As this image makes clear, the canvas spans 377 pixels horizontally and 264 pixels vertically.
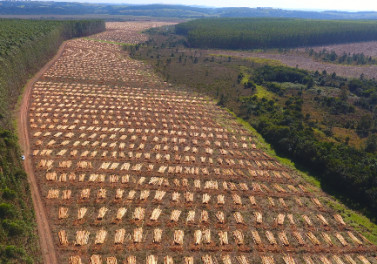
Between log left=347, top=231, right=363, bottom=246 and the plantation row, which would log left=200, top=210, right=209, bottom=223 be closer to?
the plantation row

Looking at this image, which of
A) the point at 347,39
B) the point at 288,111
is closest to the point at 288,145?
the point at 288,111

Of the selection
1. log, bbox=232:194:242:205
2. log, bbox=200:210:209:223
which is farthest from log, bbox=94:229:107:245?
log, bbox=232:194:242:205

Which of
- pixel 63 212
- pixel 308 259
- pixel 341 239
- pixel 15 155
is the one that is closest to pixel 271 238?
pixel 308 259

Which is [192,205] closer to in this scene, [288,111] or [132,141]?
[132,141]

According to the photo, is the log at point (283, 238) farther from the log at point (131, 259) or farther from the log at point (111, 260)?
the log at point (111, 260)

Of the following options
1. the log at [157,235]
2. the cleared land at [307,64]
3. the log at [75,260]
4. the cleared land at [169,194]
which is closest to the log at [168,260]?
the cleared land at [169,194]
